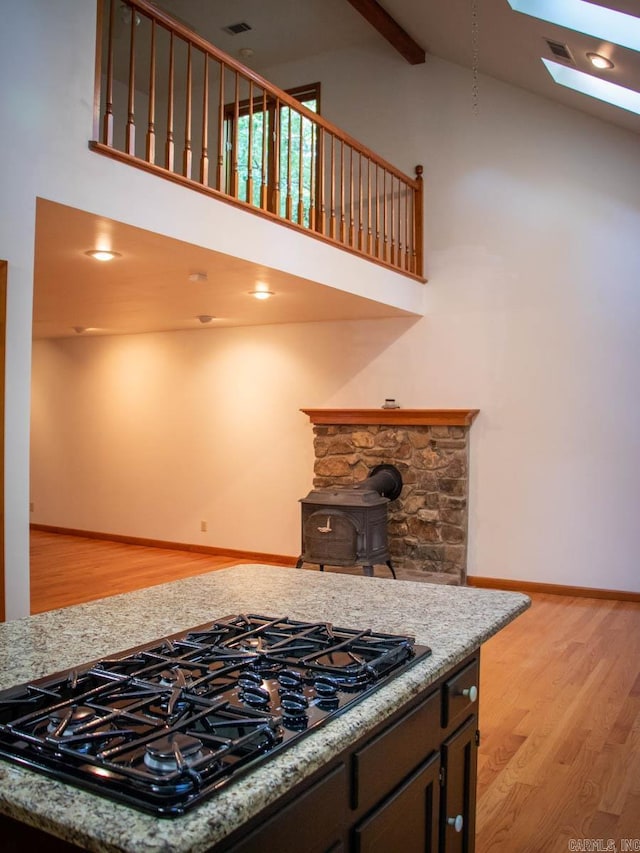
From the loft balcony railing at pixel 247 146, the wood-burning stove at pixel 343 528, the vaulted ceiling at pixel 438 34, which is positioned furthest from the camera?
the wood-burning stove at pixel 343 528

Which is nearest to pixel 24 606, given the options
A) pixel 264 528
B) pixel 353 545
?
pixel 353 545

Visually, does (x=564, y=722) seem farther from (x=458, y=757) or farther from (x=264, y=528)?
(x=264, y=528)

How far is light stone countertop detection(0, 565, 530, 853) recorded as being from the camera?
0.94 m

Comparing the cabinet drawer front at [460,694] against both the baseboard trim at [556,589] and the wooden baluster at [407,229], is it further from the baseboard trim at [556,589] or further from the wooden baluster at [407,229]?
the wooden baluster at [407,229]

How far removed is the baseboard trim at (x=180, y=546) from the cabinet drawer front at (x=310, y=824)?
5885mm

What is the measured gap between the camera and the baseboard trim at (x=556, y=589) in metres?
5.84

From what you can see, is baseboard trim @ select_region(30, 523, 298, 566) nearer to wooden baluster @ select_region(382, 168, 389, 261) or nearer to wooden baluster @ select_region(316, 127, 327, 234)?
wooden baluster @ select_region(382, 168, 389, 261)

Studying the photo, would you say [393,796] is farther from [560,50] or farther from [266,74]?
[266,74]

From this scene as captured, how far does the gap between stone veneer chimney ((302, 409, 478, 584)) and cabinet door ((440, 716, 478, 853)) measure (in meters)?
4.18

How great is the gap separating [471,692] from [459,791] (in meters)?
0.26

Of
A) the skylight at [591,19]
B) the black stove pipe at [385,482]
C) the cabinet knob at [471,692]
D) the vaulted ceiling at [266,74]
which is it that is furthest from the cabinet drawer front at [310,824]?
the black stove pipe at [385,482]

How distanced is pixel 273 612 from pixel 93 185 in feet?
7.73

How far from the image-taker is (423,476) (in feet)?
21.2

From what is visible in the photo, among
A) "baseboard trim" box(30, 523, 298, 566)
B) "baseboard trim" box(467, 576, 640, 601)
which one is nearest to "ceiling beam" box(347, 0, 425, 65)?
"baseboard trim" box(467, 576, 640, 601)
